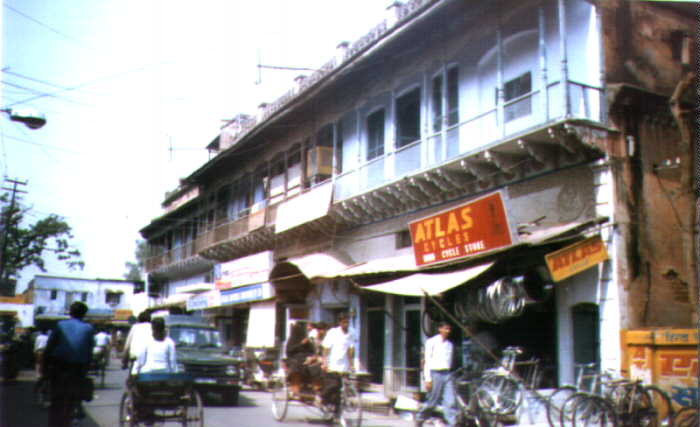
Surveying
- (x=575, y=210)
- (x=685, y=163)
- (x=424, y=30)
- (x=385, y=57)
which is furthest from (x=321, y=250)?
(x=685, y=163)

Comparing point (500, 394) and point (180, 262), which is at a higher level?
point (180, 262)

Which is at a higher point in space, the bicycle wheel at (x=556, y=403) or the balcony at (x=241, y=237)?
the balcony at (x=241, y=237)

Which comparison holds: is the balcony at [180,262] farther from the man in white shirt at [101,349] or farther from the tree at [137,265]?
the tree at [137,265]

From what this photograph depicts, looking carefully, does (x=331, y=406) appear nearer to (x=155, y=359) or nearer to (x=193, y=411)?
(x=193, y=411)

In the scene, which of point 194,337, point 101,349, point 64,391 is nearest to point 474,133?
point 194,337

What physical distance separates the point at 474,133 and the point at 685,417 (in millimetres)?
7235

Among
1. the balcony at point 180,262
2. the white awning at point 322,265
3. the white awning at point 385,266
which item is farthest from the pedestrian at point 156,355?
the balcony at point 180,262

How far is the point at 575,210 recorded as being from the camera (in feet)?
39.7

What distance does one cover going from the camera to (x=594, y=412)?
9.01m

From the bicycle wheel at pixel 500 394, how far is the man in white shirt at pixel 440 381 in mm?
738

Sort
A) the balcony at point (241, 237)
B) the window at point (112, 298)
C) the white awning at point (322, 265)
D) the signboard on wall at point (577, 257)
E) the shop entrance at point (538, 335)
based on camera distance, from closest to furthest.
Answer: the signboard on wall at point (577, 257), the shop entrance at point (538, 335), the white awning at point (322, 265), the balcony at point (241, 237), the window at point (112, 298)

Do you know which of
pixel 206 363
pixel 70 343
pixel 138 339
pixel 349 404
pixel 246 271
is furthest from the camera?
pixel 246 271

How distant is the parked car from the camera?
14336mm

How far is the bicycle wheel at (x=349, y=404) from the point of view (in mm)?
10055
